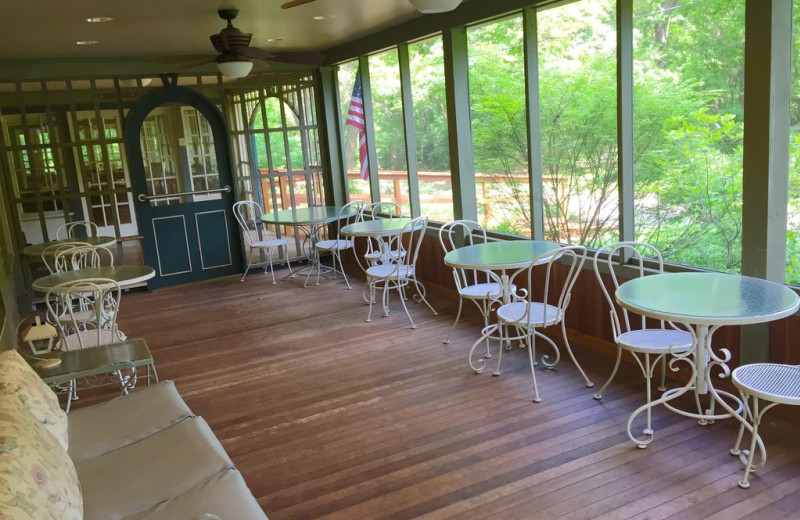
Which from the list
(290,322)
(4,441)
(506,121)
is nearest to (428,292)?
(290,322)

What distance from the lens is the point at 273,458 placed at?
3.12 metres

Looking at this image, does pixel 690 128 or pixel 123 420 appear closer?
pixel 123 420

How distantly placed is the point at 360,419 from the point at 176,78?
4851mm

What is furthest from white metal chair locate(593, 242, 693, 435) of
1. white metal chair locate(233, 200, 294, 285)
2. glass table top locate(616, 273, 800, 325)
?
white metal chair locate(233, 200, 294, 285)

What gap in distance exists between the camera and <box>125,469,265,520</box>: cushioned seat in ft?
6.35

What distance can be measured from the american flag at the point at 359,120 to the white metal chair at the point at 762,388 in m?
5.15

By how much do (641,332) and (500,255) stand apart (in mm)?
1037

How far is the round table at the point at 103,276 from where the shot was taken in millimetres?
4094

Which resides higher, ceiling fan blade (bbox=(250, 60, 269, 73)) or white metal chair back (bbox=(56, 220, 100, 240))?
ceiling fan blade (bbox=(250, 60, 269, 73))

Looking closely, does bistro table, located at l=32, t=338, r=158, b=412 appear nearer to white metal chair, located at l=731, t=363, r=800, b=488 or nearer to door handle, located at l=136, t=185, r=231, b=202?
white metal chair, located at l=731, t=363, r=800, b=488

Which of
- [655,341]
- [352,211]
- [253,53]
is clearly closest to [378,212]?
[352,211]

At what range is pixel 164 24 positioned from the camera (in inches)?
197

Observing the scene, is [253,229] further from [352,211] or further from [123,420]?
[123,420]

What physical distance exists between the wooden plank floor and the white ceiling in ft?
7.98
